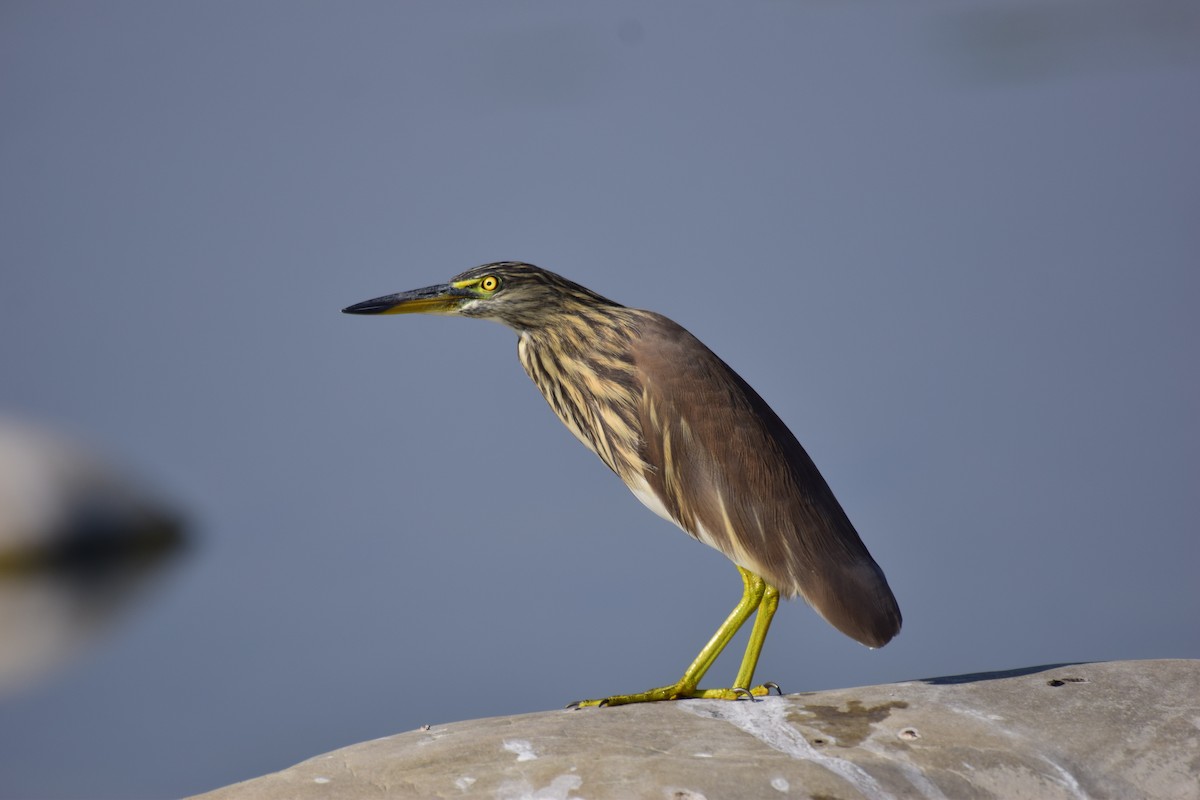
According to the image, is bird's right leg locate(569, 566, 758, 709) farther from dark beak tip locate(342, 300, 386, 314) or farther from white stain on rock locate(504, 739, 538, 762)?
dark beak tip locate(342, 300, 386, 314)

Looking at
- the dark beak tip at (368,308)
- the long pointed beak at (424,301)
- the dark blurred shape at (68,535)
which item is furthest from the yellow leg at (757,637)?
the dark blurred shape at (68,535)

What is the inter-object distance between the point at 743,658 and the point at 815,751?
68cm

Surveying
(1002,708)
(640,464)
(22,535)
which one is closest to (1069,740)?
(1002,708)

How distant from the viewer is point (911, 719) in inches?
167

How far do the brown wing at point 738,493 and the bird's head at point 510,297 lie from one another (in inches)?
12.4

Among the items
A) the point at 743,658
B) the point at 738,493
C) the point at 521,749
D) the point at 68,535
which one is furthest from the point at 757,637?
the point at 68,535

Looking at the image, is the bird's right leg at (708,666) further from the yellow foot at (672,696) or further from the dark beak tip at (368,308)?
the dark beak tip at (368,308)

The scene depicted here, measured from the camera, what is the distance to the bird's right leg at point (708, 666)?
14.9 feet

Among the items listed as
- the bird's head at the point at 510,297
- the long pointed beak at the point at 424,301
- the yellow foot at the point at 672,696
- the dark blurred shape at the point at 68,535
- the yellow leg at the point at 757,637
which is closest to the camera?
the yellow foot at the point at 672,696

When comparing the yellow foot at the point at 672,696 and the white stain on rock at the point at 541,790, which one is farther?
the yellow foot at the point at 672,696

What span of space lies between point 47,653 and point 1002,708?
21.5 ft

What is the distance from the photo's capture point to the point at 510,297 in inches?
192

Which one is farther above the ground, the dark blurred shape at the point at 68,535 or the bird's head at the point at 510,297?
the bird's head at the point at 510,297

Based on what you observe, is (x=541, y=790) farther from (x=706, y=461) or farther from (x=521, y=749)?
(x=706, y=461)
